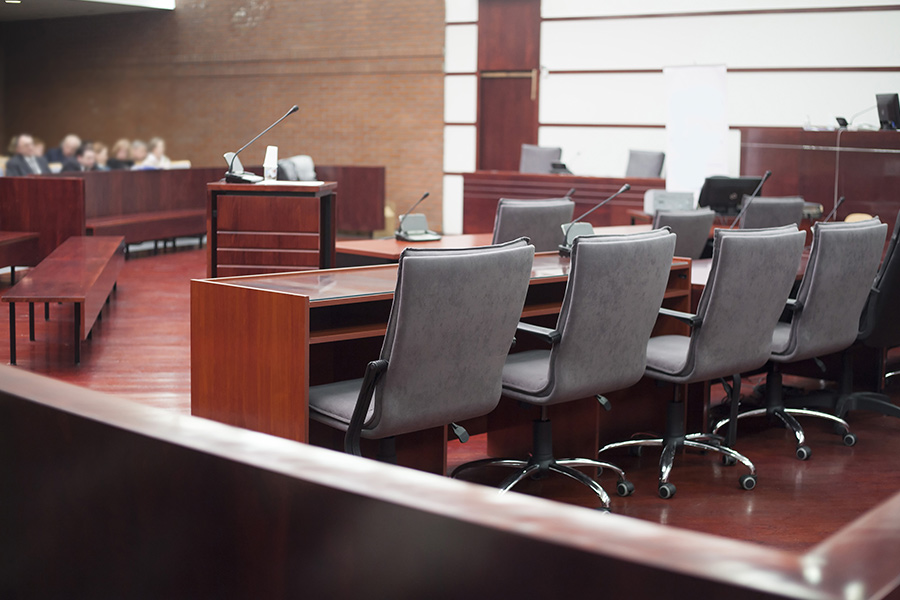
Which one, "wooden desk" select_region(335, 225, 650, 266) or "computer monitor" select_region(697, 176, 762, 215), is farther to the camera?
"computer monitor" select_region(697, 176, 762, 215)

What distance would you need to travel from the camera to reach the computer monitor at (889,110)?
6.82 meters

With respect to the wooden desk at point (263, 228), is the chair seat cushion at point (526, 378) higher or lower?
lower

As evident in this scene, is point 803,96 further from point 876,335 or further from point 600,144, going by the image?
point 876,335

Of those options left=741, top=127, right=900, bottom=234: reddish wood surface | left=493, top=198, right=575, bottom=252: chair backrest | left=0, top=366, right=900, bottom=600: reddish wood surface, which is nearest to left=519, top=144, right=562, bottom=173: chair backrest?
left=741, top=127, right=900, bottom=234: reddish wood surface

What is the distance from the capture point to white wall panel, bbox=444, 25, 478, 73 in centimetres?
1095

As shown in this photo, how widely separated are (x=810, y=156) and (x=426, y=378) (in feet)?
18.4

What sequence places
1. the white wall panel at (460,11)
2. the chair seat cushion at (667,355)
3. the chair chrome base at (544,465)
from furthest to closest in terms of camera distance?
the white wall panel at (460,11), the chair seat cushion at (667,355), the chair chrome base at (544,465)

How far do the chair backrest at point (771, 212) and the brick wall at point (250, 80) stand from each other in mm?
6381

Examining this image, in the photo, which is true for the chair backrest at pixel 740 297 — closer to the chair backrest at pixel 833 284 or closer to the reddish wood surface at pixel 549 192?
the chair backrest at pixel 833 284

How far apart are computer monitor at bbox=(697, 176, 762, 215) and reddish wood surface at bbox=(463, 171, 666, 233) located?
1.99 metres

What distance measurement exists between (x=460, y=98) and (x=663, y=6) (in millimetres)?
2561

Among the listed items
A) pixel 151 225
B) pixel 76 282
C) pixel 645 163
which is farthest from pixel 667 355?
pixel 151 225

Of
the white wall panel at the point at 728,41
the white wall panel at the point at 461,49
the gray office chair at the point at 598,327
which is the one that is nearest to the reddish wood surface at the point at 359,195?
the white wall panel at the point at 461,49

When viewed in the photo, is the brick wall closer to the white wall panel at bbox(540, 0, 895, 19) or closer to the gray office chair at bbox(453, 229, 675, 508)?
the white wall panel at bbox(540, 0, 895, 19)
